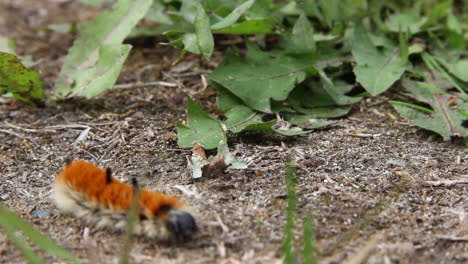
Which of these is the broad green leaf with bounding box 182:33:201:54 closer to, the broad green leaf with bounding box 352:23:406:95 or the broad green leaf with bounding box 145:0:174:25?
the broad green leaf with bounding box 145:0:174:25

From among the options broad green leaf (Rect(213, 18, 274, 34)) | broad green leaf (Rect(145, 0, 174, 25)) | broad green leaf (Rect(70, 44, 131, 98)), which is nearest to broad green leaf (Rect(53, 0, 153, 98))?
broad green leaf (Rect(70, 44, 131, 98))

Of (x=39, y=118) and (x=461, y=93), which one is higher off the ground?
(x=461, y=93)

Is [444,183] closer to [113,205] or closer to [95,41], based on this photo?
[113,205]

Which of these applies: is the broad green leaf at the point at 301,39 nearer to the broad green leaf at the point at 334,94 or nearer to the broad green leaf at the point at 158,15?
the broad green leaf at the point at 334,94

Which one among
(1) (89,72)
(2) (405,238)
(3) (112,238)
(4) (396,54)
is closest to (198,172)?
(3) (112,238)

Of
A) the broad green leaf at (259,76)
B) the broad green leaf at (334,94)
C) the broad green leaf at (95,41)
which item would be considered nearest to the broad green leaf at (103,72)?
the broad green leaf at (95,41)

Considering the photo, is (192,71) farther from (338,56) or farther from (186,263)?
(186,263)
